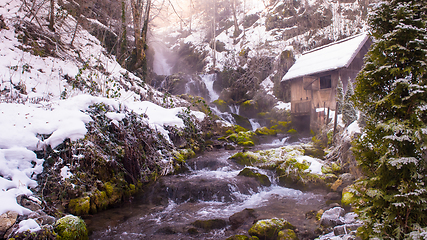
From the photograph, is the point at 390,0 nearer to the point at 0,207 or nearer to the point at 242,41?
the point at 0,207

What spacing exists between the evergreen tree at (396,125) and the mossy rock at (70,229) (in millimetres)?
4501

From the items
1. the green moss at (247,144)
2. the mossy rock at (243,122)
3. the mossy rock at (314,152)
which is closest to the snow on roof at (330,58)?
the mossy rock at (243,122)

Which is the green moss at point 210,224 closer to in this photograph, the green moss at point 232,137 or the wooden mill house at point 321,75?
the green moss at point 232,137

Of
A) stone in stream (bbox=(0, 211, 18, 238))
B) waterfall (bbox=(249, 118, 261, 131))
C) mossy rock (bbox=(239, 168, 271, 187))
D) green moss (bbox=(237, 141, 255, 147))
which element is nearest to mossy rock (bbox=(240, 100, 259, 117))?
waterfall (bbox=(249, 118, 261, 131))

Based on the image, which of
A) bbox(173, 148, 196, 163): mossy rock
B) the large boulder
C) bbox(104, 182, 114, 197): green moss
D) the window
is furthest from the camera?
the window

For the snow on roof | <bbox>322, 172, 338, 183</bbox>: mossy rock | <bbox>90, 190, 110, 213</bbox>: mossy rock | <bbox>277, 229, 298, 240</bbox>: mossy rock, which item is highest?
the snow on roof

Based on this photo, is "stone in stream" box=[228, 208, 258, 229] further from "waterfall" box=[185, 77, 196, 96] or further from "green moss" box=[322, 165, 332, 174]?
"waterfall" box=[185, 77, 196, 96]

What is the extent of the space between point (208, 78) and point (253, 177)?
2268 cm

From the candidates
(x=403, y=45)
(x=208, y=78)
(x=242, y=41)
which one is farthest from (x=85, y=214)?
(x=242, y=41)

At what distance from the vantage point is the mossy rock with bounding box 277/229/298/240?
4.34 metres

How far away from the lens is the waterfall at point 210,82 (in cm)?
2705

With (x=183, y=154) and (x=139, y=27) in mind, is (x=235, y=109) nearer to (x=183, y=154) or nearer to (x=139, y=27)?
(x=139, y=27)

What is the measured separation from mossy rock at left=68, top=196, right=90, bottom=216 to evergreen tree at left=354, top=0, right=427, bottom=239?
213 inches

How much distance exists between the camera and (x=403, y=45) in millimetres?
2490
